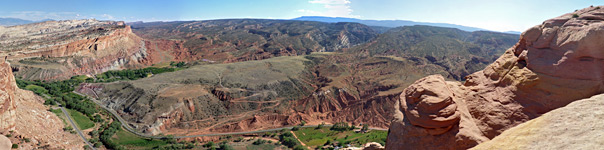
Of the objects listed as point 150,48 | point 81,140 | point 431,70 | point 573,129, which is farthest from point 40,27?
point 573,129

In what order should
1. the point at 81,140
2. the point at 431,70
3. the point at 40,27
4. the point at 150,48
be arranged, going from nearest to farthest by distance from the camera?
the point at 81,140, the point at 431,70, the point at 150,48, the point at 40,27

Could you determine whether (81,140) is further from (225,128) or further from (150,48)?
(150,48)

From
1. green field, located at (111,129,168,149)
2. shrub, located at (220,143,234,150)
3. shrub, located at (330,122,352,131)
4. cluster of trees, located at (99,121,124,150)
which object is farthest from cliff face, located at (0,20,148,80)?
shrub, located at (330,122,352,131)

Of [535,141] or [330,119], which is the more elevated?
[535,141]

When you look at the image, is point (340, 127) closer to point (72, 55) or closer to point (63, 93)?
point (63, 93)

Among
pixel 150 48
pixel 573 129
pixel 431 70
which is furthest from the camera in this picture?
pixel 150 48

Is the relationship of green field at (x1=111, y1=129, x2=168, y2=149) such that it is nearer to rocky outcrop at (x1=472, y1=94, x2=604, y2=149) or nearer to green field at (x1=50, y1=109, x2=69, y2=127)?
green field at (x1=50, y1=109, x2=69, y2=127)
